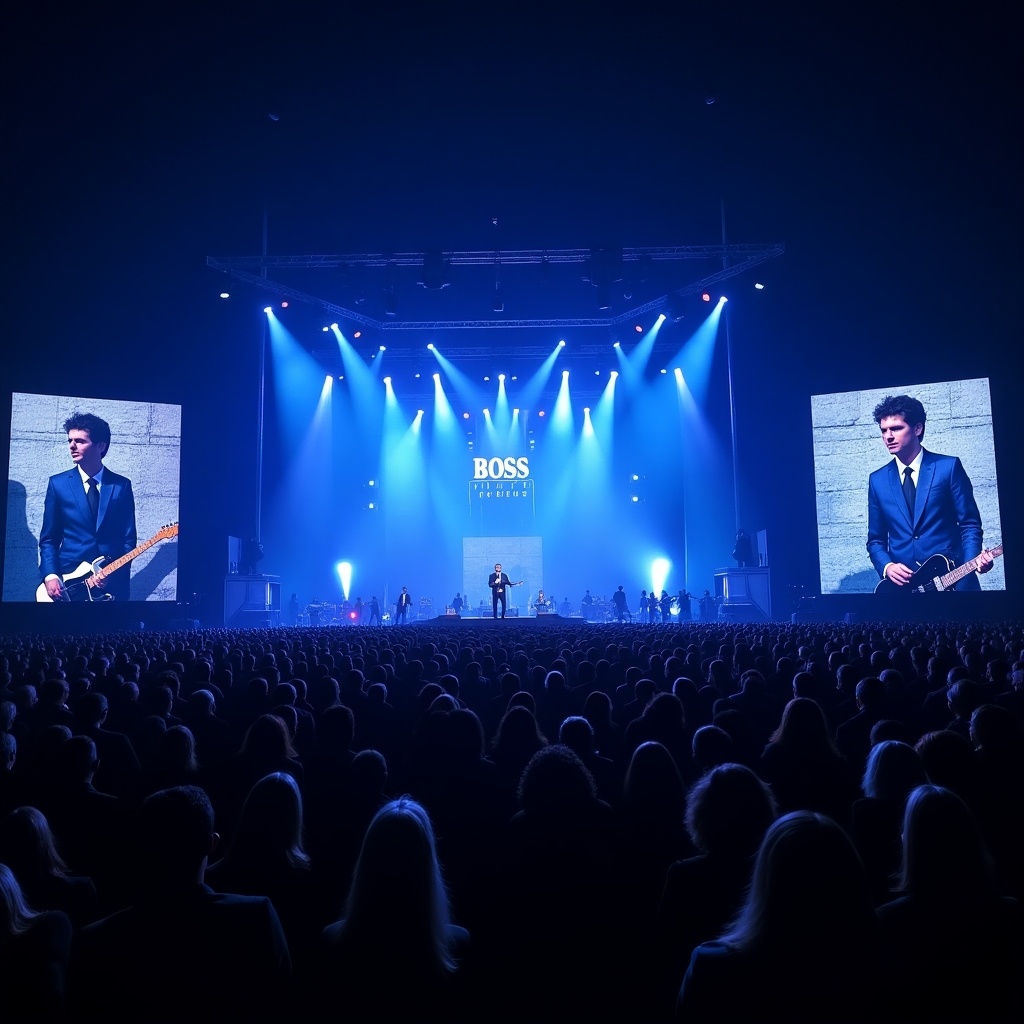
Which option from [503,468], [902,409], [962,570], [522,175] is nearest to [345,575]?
[503,468]

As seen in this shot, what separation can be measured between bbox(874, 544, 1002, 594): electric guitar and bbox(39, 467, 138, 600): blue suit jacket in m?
24.6

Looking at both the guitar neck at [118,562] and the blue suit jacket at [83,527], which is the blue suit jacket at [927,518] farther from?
the blue suit jacket at [83,527]

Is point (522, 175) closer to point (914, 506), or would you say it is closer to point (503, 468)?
point (914, 506)

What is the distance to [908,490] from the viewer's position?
2553 cm

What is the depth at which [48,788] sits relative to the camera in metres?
4.39

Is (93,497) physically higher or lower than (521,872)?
higher

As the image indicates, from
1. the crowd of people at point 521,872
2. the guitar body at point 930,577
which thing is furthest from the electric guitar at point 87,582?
the guitar body at point 930,577

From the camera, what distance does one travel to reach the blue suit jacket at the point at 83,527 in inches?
966

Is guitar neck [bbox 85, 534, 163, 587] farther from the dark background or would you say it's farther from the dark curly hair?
the dark curly hair

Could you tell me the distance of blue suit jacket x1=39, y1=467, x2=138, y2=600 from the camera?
80.5 ft

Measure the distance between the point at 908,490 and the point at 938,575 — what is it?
109 inches

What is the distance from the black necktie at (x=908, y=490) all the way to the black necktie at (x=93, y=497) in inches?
996

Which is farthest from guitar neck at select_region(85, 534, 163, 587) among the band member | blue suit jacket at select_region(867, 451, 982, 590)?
blue suit jacket at select_region(867, 451, 982, 590)

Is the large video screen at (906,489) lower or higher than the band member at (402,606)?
higher
